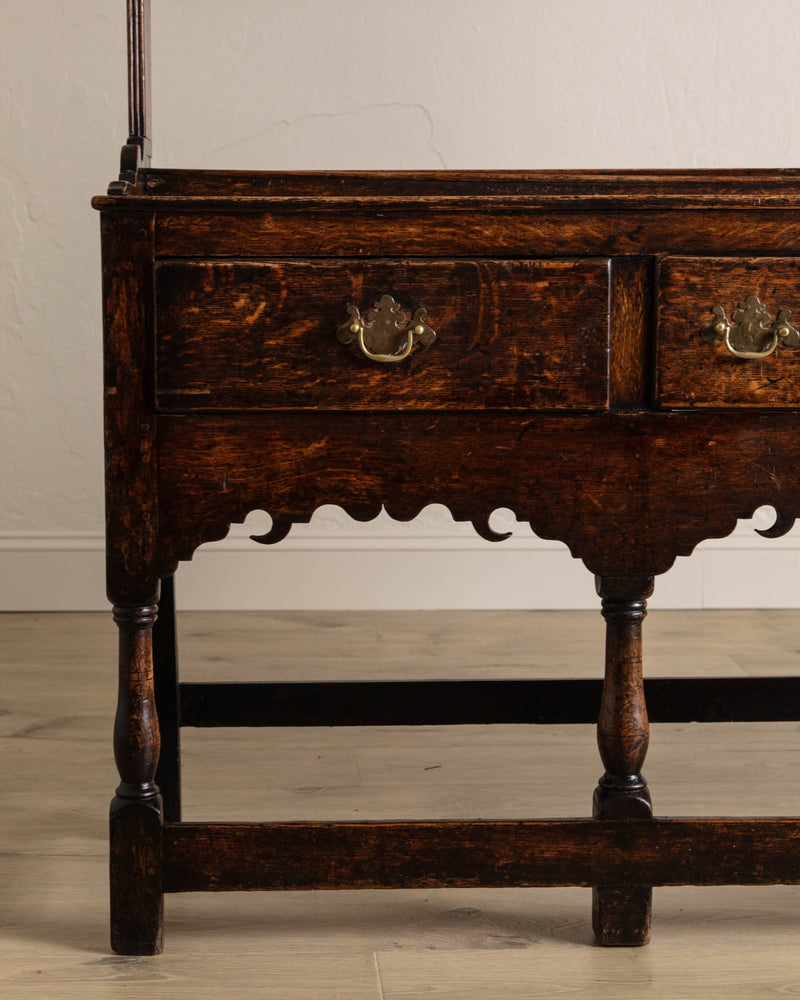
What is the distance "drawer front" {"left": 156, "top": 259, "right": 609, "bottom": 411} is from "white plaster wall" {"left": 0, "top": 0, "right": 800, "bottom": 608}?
4.60ft

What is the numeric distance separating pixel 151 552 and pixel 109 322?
206 mm

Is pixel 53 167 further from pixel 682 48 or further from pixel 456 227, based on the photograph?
pixel 456 227

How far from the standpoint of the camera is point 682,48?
241cm

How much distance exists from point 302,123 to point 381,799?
144cm

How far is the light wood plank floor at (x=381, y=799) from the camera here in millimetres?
1104

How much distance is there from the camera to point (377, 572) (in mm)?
2467

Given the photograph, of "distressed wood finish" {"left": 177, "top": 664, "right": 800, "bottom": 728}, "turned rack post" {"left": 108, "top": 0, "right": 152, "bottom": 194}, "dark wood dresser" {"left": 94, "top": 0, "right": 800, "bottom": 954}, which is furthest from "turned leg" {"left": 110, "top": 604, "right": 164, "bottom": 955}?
"turned rack post" {"left": 108, "top": 0, "right": 152, "bottom": 194}

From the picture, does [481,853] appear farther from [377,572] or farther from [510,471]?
[377,572]

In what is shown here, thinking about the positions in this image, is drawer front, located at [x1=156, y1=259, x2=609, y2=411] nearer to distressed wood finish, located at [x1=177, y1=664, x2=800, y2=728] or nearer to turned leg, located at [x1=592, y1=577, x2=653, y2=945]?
turned leg, located at [x1=592, y1=577, x2=653, y2=945]

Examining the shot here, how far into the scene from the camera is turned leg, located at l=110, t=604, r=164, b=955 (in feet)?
3.64

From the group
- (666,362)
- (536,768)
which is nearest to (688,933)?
(536,768)

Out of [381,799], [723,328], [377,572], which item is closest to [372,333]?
[723,328]

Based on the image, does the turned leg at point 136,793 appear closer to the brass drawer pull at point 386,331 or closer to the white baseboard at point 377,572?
the brass drawer pull at point 386,331

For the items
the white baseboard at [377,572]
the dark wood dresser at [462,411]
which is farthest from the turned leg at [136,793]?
the white baseboard at [377,572]
